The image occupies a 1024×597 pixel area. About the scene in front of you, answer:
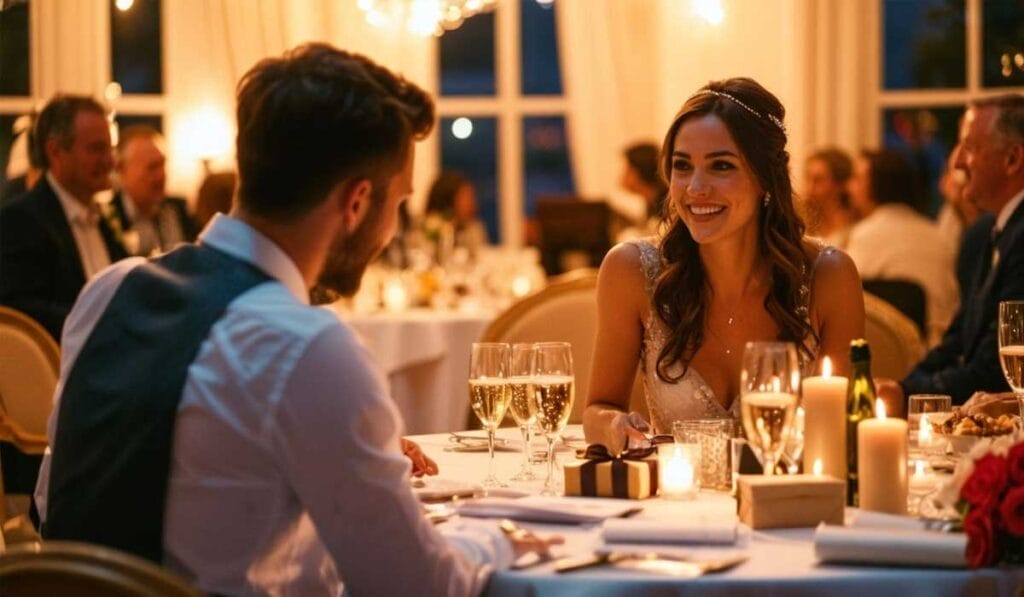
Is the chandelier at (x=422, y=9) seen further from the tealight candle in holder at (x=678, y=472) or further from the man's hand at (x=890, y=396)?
the tealight candle in holder at (x=678, y=472)

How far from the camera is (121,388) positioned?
6.35 ft

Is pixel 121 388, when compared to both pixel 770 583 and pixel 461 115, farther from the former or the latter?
pixel 461 115

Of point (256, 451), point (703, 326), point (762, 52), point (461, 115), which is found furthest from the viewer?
point (461, 115)

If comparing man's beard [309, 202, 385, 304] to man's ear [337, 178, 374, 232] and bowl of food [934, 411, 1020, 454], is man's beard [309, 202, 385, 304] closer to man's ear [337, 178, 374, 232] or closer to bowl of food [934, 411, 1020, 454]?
man's ear [337, 178, 374, 232]

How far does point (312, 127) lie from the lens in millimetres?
1962

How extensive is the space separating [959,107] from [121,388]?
8.57m

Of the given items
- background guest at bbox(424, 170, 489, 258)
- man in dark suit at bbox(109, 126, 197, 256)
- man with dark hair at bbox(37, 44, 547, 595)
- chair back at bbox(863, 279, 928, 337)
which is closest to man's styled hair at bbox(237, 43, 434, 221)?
man with dark hair at bbox(37, 44, 547, 595)

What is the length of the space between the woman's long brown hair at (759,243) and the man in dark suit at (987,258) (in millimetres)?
958

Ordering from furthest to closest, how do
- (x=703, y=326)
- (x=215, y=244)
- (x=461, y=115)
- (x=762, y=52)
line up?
(x=461, y=115) → (x=762, y=52) → (x=703, y=326) → (x=215, y=244)

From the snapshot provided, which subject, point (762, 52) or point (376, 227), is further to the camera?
point (762, 52)

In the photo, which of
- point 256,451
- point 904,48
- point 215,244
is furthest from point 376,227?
point 904,48

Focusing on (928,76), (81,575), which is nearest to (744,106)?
(81,575)

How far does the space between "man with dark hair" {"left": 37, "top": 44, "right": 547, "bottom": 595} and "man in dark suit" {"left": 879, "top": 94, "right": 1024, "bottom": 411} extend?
2.60 metres

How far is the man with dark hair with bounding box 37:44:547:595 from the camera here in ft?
6.17
